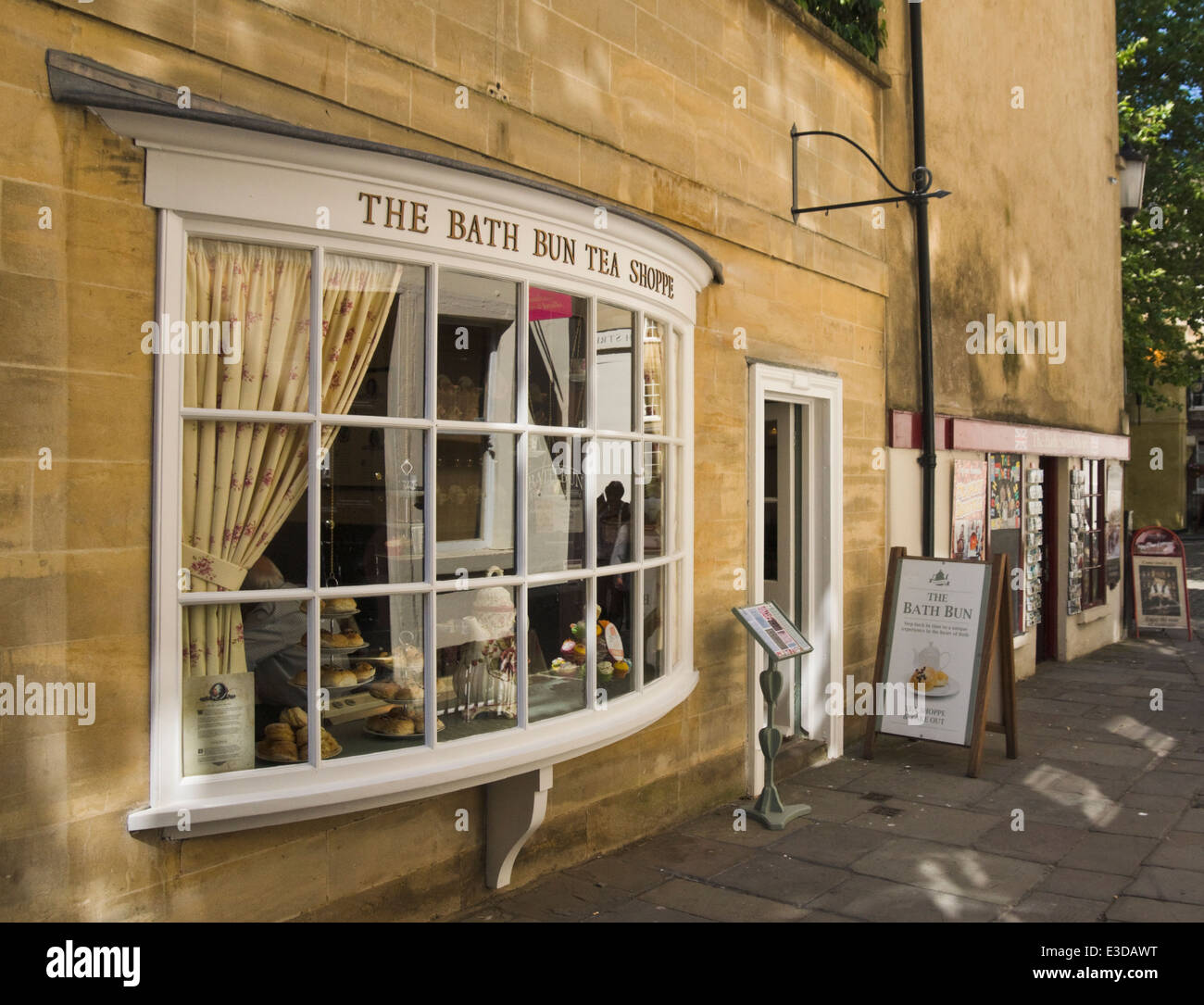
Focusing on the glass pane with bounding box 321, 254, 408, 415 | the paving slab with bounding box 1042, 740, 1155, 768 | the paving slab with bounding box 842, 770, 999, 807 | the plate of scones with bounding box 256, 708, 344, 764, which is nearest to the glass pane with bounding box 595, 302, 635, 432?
the glass pane with bounding box 321, 254, 408, 415

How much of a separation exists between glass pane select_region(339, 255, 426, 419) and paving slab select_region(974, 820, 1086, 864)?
12.5 feet

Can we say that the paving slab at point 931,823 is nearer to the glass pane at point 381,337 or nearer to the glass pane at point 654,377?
the glass pane at point 654,377

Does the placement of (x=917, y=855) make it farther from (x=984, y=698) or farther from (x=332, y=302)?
(x=332, y=302)

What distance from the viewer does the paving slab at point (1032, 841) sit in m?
5.55

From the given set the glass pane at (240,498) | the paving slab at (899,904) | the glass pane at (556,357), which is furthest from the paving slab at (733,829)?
the glass pane at (240,498)

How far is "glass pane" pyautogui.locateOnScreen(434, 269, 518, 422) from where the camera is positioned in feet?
13.8

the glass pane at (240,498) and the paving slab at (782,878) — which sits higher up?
the glass pane at (240,498)

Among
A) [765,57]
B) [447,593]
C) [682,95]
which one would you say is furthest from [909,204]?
[447,593]

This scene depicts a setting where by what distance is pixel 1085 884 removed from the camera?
16.8 feet

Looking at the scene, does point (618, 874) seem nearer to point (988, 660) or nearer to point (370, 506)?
point (370, 506)

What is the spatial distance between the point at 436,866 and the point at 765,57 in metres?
5.16

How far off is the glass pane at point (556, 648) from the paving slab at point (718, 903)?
99 cm

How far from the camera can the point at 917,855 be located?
18.1 feet
